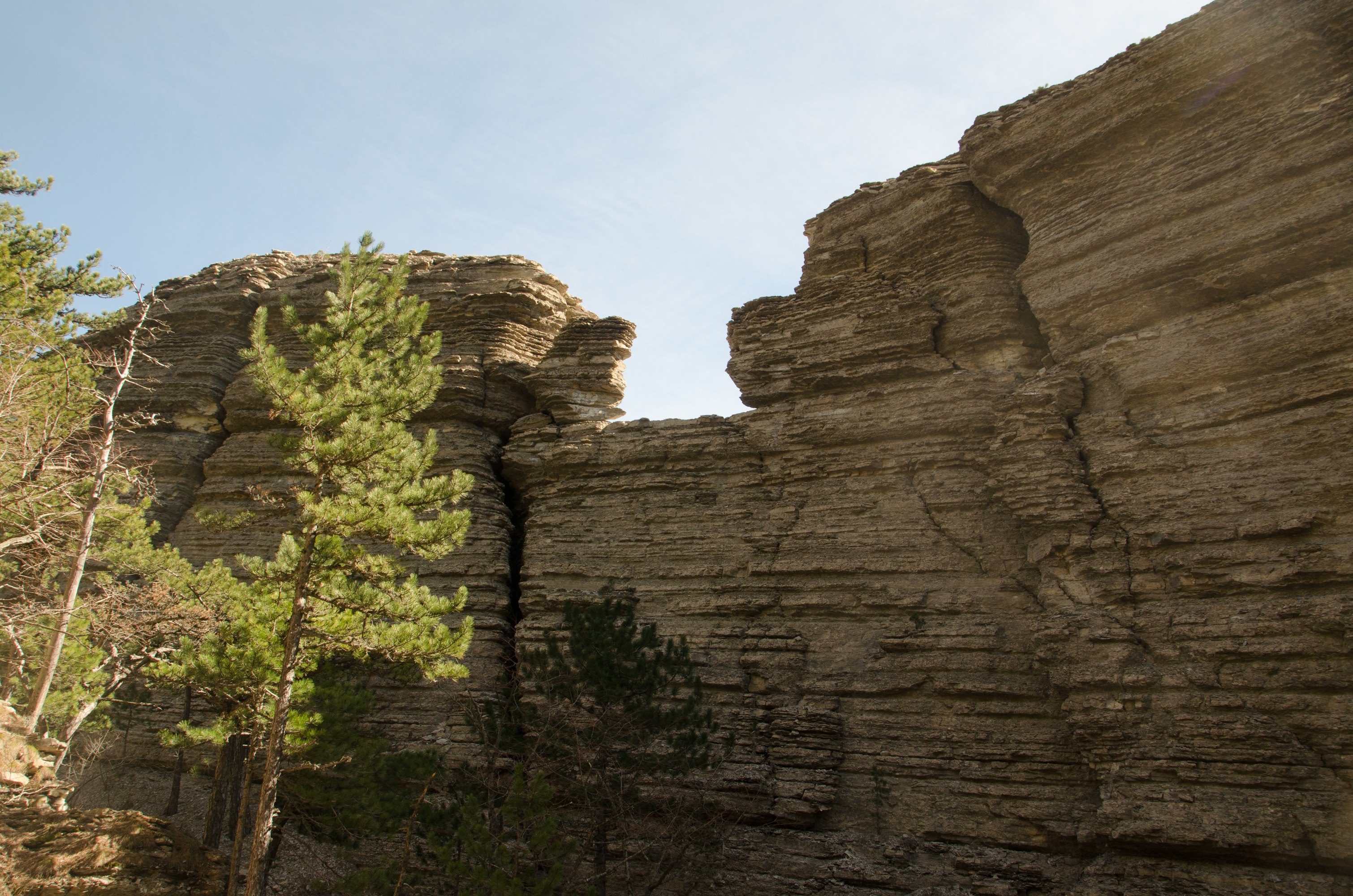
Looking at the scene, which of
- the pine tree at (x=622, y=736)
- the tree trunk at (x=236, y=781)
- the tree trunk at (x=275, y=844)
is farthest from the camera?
the tree trunk at (x=236, y=781)

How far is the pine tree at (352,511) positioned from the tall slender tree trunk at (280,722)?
0.07ft

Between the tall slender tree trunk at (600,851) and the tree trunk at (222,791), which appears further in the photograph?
the tree trunk at (222,791)

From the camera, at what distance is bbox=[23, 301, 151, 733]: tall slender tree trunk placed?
42.2 ft

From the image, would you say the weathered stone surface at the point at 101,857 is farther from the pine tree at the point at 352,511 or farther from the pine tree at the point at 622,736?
the pine tree at the point at 622,736

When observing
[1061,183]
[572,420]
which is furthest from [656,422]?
[1061,183]

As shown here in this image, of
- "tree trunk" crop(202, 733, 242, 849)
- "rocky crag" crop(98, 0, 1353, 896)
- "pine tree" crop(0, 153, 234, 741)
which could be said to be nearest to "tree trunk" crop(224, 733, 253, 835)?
"tree trunk" crop(202, 733, 242, 849)

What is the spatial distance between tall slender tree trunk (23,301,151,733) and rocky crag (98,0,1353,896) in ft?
22.1

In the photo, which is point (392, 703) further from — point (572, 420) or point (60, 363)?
point (60, 363)

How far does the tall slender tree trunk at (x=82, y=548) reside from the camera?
12.9 m

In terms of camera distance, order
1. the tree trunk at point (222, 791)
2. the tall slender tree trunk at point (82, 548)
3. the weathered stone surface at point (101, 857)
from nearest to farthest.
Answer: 1. the weathered stone surface at point (101, 857)
2. the tall slender tree trunk at point (82, 548)
3. the tree trunk at point (222, 791)

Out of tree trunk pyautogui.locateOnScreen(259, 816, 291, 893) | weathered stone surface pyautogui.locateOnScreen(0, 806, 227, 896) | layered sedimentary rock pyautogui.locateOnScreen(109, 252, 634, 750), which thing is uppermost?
layered sedimentary rock pyautogui.locateOnScreen(109, 252, 634, 750)

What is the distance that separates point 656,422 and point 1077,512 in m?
10.4

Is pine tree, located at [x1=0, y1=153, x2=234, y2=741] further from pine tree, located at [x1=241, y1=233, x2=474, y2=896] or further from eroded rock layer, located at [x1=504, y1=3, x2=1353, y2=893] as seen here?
eroded rock layer, located at [x1=504, y1=3, x2=1353, y2=893]

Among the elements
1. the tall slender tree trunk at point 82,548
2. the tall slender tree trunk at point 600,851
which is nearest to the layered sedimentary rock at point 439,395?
the tall slender tree trunk at point 82,548
